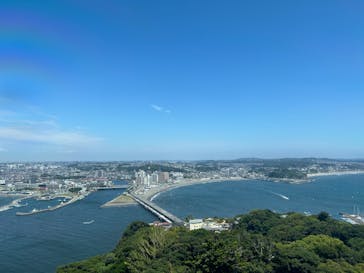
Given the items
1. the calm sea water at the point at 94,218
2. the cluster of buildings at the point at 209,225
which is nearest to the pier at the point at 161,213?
the calm sea water at the point at 94,218

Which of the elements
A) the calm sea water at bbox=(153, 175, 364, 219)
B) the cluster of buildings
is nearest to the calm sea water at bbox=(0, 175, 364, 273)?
the calm sea water at bbox=(153, 175, 364, 219)

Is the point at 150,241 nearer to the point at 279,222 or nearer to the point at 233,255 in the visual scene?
the point at 233,255

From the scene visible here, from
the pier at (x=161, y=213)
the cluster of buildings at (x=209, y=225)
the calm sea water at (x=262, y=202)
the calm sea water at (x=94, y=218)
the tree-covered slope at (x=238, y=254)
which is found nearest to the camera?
the tree-covered slope at (x=238, y=254)

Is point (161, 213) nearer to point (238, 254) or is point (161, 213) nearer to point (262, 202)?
point (262, 202)

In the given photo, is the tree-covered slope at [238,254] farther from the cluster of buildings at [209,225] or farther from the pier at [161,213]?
the pier at [161,213]

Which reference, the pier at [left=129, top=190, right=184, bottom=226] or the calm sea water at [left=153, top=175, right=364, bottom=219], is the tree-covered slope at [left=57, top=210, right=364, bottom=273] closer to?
the pier at [left=129, top=190, right=184, bottom=226]

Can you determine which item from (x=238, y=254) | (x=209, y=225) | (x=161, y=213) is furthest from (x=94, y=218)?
(x=238, y=254)
